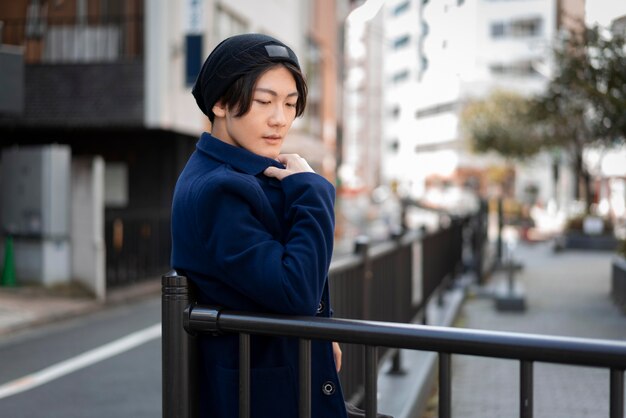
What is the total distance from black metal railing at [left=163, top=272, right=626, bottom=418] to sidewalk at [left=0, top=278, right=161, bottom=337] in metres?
7.47

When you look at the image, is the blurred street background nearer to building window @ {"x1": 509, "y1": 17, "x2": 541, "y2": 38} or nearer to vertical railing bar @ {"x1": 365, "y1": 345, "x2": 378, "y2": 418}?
vertical railing bar @ {"x1": 365, "y1": 345, "x2": 378, "y2": 418}

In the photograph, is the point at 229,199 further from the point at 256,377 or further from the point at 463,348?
the point at 463,348

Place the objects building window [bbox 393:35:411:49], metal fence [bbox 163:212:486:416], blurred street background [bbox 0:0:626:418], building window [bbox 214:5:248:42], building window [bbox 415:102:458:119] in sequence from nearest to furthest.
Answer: metal fence [bbox 163:212:486:416], blurred street background [bbox 0:0:626:418], building window [bbox 214:5:248:42], building window [bbox 415:102:458:119], building window [bbox 393:35:411:49]

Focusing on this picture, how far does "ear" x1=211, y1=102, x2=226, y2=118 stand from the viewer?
2.05m

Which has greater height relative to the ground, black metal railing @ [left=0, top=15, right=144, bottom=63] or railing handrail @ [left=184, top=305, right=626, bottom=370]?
black metal railing @ [left=0, top=15, right=144, bottom=63]

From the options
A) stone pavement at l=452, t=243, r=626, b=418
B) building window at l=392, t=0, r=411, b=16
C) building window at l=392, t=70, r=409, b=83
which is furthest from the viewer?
building window at l=392, t=70, r=409, b=83

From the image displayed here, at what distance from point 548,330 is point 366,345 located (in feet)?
23.4

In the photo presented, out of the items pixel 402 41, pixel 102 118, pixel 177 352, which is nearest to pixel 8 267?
pixel 102 118

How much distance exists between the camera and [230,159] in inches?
78.2

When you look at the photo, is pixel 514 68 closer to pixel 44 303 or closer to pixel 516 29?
pixel 516 29

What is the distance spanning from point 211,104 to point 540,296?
1050 centimetres

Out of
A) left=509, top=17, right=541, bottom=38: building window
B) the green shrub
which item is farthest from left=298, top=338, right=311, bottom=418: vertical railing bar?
left=509, top=17, right=541, bottom=38: building window

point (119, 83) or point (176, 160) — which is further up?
point (119, 83)

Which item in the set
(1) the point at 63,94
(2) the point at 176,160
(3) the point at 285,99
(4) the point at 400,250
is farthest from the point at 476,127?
(3) the point at 285,99
